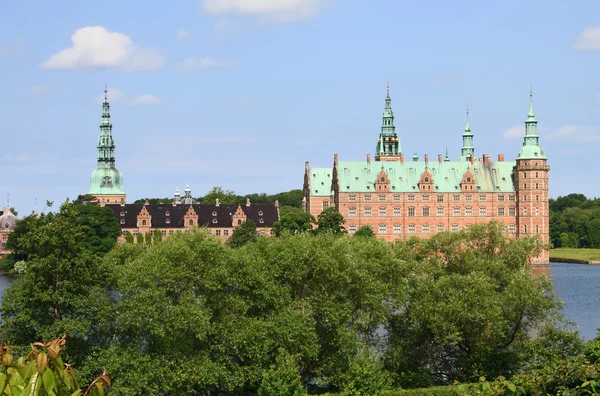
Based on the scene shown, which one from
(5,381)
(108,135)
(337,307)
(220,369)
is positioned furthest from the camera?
(108,135)

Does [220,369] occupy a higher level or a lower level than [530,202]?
lower

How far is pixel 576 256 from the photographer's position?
104875mm

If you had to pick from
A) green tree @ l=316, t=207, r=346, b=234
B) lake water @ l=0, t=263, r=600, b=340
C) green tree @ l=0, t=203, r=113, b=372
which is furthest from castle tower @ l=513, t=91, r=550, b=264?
green tree @ l=0, t=203, r=113, b=372

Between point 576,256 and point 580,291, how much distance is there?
45.5 meters

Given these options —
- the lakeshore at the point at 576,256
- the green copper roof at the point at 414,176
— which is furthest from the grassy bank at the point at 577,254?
the green copper roof at the point at 414,176

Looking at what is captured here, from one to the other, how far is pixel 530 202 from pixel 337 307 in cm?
7474

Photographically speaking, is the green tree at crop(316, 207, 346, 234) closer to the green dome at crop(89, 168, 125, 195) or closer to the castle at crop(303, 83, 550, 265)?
the castle at crop(303, 83, 550, 265)

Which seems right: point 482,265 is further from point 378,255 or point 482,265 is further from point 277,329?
point 277,329

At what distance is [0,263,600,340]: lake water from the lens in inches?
1754

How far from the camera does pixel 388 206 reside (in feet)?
325

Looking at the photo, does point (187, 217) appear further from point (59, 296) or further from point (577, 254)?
point (59, 296)

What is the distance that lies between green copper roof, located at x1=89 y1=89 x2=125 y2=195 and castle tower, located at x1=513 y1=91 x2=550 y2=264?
50.2 m

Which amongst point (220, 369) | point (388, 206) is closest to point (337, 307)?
point (220, 369)

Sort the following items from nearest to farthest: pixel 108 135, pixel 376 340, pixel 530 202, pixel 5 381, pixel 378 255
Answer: pixel 5 381, pixel 376 340, pixel 378 255, pixel 530 202, pixel 108 135
